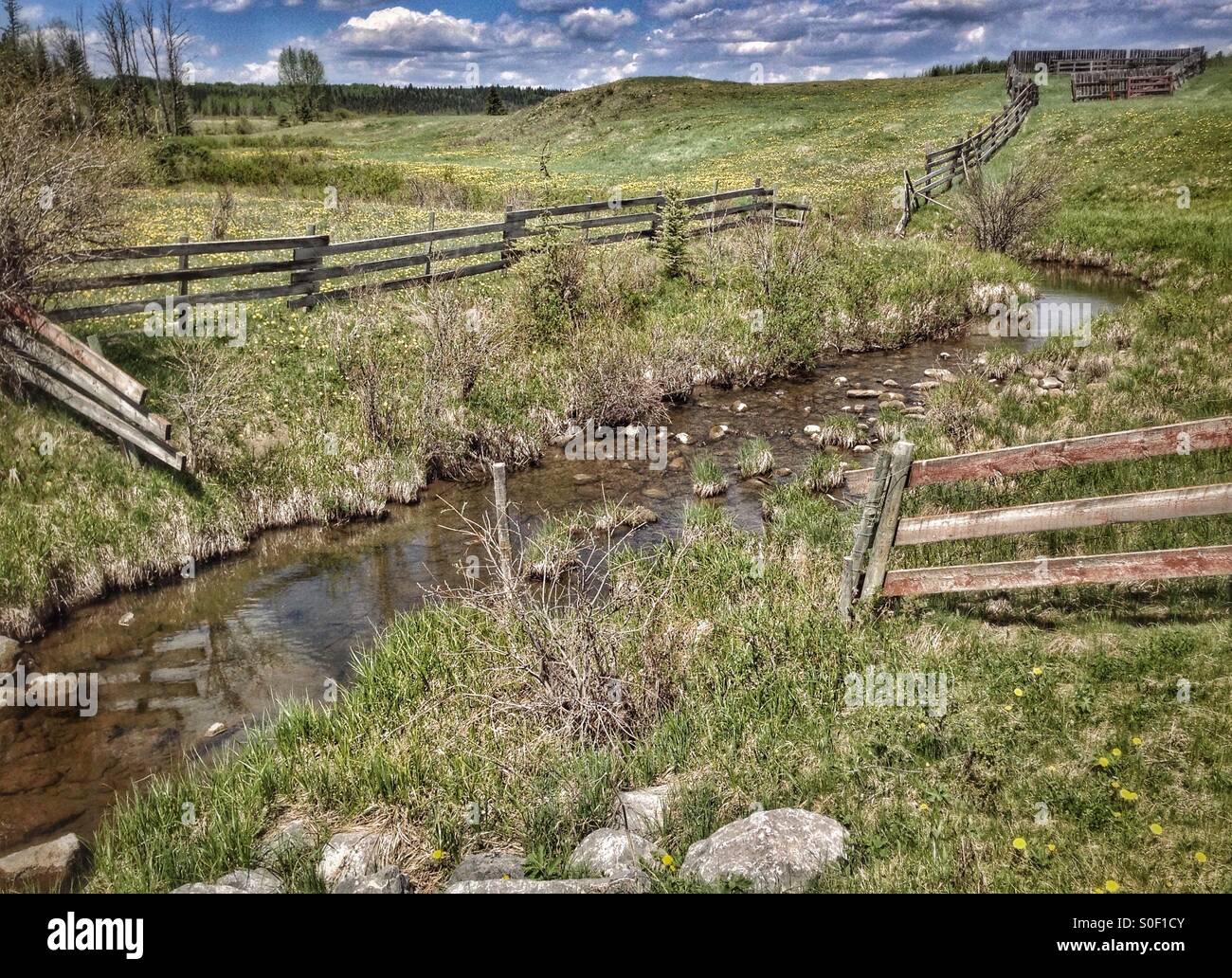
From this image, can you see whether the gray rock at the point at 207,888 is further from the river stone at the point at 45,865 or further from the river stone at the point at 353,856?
the river stone at the point at 45,865

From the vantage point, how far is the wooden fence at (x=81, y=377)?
936 cm

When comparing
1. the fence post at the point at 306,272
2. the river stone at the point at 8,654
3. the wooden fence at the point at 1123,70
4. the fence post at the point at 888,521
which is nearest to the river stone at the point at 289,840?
the river stone at the point at 8,654

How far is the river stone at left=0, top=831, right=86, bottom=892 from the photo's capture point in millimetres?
4945

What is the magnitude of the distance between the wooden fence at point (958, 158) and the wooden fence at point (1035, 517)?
20141 mm

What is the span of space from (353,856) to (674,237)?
15666mm

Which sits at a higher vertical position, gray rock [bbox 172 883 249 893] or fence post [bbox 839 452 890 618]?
fence post [bbox 839 452 890 618]

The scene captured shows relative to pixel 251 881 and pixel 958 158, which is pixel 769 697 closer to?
pixel 251 881

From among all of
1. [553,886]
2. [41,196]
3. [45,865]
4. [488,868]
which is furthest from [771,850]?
[41,196]

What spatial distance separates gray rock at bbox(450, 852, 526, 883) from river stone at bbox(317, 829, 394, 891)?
434 mm

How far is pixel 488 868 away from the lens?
448cm

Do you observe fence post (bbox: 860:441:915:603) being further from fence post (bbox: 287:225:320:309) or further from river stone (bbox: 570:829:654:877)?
fence post (bbox: 287:225:320:309)

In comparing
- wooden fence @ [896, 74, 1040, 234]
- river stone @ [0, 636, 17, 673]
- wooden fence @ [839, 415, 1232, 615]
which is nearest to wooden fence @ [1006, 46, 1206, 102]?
wooden fence @ [896, 74, 1040, 234]

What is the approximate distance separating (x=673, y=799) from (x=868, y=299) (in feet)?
48.7
